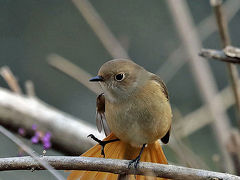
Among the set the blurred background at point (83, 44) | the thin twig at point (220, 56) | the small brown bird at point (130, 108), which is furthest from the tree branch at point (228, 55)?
the blurred background at point (83, 44)

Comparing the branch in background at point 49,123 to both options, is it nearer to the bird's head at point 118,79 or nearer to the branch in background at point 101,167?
the bird's head at point 118,79

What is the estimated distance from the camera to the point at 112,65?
9.81 ft

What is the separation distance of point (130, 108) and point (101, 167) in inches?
24.0

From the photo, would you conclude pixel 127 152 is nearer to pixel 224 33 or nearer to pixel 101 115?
pixel 101 115

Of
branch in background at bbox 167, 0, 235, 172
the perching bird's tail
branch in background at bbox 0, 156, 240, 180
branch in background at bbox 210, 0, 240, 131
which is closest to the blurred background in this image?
branch in background at bbox 167, 0, 235, 172

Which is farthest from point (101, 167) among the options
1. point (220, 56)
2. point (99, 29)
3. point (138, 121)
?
point (99, 29)

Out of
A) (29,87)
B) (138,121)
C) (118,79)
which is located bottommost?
(138,121)

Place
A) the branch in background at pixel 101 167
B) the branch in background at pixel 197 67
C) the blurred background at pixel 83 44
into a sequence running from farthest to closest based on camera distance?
the blurred background at pixel 83 44
the branch in background at pixel 197 67
the branch in background at pixel 101 167

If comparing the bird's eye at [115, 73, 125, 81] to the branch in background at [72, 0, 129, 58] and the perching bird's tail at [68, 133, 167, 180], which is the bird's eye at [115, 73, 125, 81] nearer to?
the perching bird's tail at [68, 133, 167, 180]

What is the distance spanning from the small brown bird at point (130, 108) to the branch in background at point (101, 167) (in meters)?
0.25

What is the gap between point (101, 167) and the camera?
249 centimetres

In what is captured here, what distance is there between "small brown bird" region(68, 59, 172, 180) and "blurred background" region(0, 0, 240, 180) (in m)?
2.93

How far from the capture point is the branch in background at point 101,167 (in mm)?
2393

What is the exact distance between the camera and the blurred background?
20.4 ft
